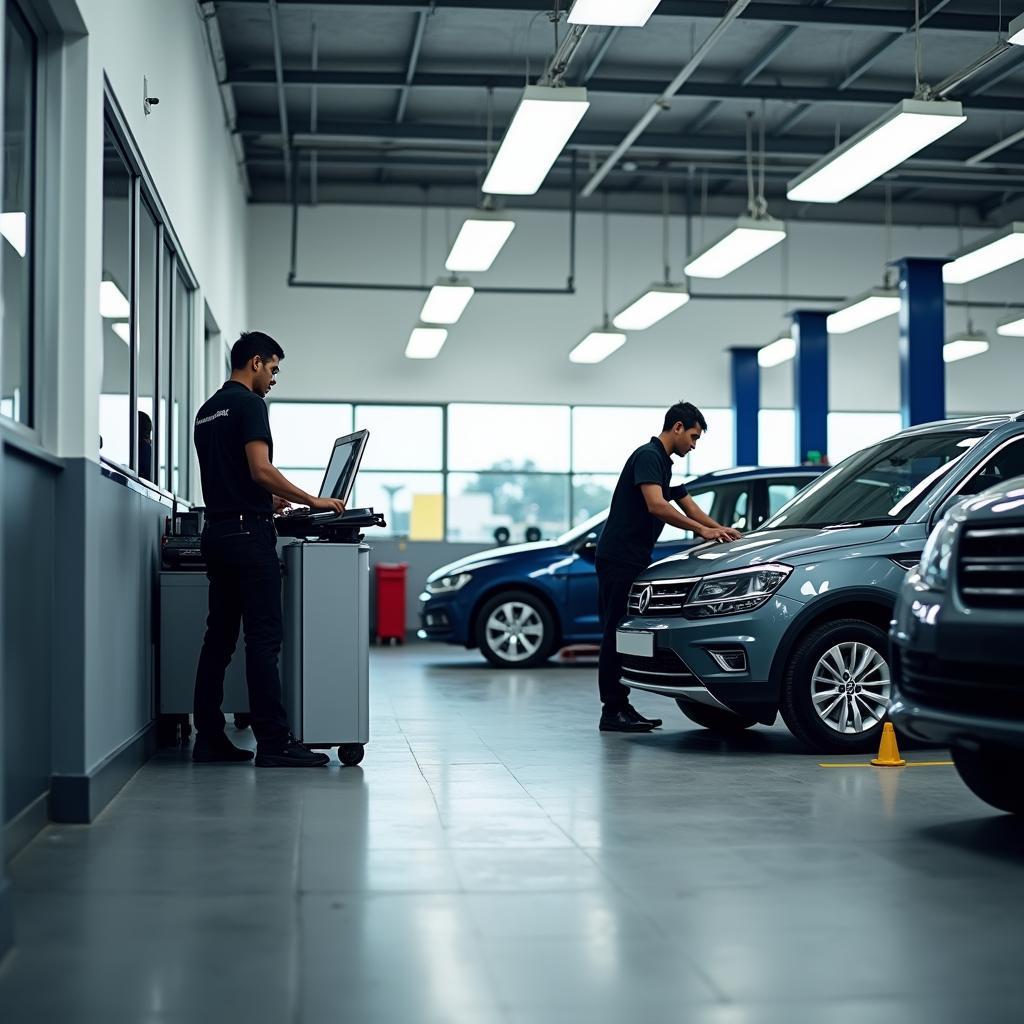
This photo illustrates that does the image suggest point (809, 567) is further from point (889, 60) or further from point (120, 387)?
point (889, 60)

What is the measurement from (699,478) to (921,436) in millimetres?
3812

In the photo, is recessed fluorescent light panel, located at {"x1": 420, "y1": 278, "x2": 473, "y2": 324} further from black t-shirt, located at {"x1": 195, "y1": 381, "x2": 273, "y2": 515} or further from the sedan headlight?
black t-shirt, located at {"x1": 195, "y1": 381, "x2": 273, "y2": 515}

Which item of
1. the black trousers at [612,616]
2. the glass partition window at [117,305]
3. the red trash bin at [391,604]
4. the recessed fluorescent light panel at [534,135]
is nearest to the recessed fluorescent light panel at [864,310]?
the red trash bin at [391,604]

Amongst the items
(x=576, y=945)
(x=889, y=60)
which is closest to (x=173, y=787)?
(x=576, y=945)

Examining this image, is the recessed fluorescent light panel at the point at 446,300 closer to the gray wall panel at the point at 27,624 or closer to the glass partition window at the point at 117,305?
the glass partition window at the point at 117,305

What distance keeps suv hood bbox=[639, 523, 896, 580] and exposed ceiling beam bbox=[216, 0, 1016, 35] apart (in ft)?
21.6

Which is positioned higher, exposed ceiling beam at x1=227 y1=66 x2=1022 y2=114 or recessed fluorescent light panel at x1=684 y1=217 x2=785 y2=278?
exposed ceiling beam at x1=227 y1=66 x2=1022 y2=114

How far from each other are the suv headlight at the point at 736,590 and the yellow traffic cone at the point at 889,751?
0.82 m

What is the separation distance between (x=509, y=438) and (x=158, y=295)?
37.6 ft

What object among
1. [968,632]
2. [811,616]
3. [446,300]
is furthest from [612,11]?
[446,300]

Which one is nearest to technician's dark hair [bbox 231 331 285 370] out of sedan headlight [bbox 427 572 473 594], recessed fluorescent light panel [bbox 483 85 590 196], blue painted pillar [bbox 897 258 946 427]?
recessed fluorescent light panel [bbox 483 85 590 196]

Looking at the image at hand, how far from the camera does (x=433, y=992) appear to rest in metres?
3.04

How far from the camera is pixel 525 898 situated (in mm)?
3904

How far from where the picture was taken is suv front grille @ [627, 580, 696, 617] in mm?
7023
